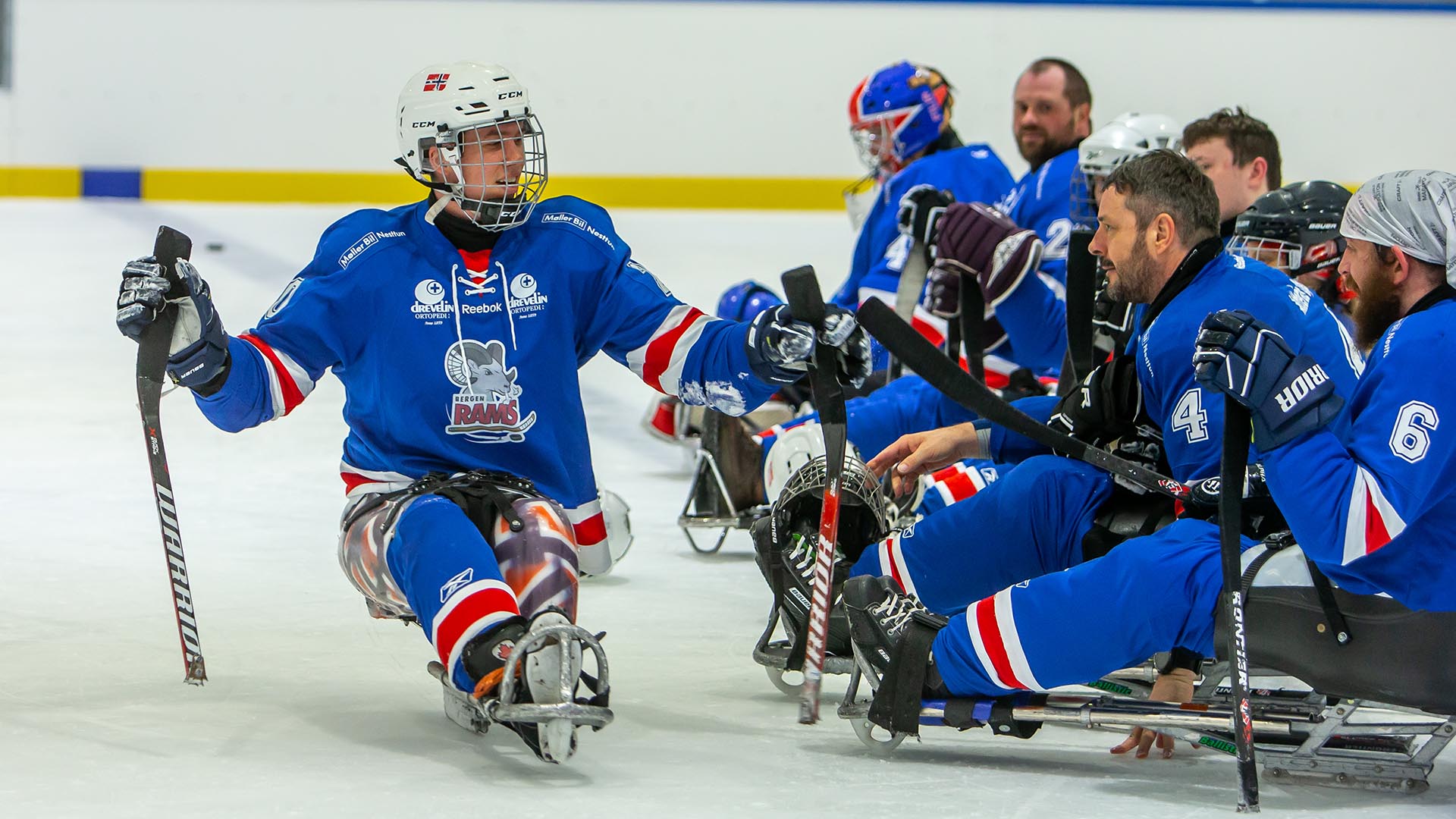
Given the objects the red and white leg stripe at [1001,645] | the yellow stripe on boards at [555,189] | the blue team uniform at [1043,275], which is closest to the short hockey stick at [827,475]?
the red and white leg stripe at [1001,645]

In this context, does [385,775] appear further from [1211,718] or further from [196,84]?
[196,84]

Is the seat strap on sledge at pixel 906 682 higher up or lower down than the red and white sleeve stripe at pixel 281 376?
lower down

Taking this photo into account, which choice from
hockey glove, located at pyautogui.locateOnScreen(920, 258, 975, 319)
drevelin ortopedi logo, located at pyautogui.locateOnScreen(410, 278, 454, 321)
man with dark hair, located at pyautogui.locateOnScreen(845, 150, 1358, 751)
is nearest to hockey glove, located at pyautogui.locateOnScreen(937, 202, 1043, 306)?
hockey glove, located at pyautogui.locateOnScreen(920, 258, 975, 319)

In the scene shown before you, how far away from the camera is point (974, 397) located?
2871 mm

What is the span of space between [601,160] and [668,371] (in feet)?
29.2

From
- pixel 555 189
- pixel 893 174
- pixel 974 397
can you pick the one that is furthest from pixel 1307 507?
pixel 555 189

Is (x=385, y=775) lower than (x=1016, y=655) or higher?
lower

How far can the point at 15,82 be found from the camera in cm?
1121

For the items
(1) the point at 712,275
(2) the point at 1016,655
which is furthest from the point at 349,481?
(1) the point at 712,275

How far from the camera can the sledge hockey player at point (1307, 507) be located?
7.69ft

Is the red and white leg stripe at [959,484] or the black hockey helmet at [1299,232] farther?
the red and white leg stripe at [959,484]

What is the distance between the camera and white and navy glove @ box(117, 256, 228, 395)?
106 inches

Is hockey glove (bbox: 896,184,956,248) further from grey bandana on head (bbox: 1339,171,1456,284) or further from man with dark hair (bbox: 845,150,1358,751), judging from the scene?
grey bandana on head (bbox: 1339,171,1456,284)

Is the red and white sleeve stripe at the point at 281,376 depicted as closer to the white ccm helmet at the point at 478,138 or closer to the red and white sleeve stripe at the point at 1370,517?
the white ccm helmet at the point at 478,138
